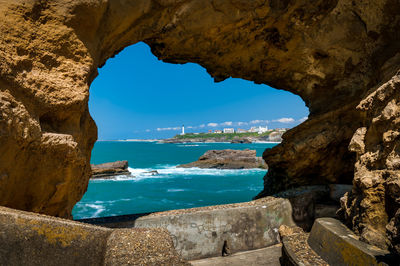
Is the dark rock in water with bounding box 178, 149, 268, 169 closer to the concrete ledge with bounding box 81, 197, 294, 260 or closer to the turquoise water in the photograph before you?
the turquoise water

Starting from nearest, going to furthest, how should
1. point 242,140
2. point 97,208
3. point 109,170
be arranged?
→ 1. point 97,208
2. point 109,170
3. point 242,140

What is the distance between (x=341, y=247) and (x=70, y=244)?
4479 millimetres

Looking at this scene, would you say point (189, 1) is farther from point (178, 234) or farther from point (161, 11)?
point (178, 234)

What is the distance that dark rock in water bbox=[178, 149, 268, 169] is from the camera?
3312 cm

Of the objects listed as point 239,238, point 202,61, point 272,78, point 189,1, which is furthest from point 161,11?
point 239,238

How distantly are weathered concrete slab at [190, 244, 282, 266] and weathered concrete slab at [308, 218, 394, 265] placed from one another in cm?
121

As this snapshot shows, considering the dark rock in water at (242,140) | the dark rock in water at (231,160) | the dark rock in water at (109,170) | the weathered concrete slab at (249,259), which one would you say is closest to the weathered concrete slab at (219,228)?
the weathered concrete slab at (249,259)

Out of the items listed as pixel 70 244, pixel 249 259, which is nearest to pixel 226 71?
pixel 249 259

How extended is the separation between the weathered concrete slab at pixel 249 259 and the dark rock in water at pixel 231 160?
26285 mm

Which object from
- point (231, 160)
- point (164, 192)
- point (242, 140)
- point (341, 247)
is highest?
point (242, 140)

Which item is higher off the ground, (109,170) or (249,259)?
(109,170)

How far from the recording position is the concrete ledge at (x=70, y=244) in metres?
2.41

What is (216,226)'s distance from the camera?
265 inches

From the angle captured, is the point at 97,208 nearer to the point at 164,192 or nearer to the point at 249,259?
the point at 164,192
